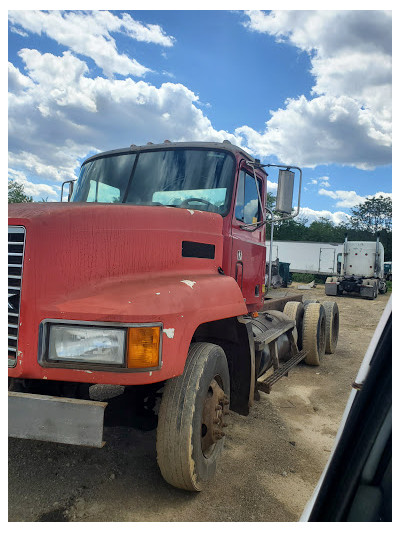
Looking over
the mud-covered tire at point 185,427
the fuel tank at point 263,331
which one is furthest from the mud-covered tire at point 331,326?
the mud-covered tire at point 185,427

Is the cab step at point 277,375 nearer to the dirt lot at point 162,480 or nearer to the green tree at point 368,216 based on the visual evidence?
the dirt lot at point 162,480

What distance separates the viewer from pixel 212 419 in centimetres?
268

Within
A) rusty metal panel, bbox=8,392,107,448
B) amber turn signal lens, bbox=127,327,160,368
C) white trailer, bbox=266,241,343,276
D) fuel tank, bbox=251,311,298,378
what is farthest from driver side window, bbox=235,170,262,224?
white trailer, bbox=266,241,343,276

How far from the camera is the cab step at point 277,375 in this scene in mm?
3841

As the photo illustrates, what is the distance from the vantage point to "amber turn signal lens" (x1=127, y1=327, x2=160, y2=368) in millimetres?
2084

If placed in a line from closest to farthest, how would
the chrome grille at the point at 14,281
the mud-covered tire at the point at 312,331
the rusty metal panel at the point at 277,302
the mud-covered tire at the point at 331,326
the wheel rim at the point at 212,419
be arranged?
the chrome grille at the point at 14,281
the wheel rim at the point at 212,419
the rusty metal panel at the point at 277,302
the mud-covered tire at the point at 312,331
the mud-covered tire at the point at 331,326

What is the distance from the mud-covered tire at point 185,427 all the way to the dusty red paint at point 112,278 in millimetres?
208

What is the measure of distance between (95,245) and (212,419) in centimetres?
138

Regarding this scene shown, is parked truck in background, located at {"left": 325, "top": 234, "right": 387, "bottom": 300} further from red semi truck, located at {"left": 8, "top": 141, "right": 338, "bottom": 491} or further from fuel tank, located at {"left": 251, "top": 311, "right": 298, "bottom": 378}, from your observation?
red semi truck, located at {"left": 8, "top": 141, "right": 338, "bottom": 491}

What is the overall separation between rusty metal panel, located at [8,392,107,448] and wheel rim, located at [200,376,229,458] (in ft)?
2.64

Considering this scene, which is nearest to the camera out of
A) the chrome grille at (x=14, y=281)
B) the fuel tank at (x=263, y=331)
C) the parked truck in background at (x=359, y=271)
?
the chrome grille at (x=14, y=281)

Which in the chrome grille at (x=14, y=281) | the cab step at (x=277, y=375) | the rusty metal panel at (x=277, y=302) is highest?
the chrome grille at (x=14, y=281)

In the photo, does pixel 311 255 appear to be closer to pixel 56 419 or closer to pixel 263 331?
pixel 263 331

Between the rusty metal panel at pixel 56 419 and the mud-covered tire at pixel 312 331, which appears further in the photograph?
the mud-covered tire at pixel 312 331
